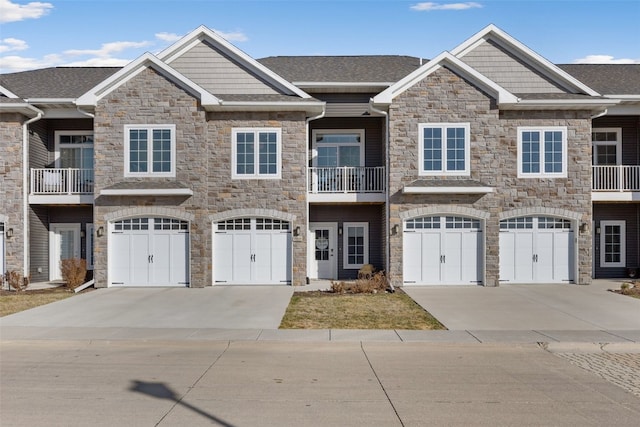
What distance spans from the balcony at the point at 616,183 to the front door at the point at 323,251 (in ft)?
33.6

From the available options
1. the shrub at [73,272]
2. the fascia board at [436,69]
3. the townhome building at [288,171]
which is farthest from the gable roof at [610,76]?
the shrub at [73,272]

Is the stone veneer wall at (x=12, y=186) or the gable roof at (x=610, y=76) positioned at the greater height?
the gable roof at (x=610, y=76)

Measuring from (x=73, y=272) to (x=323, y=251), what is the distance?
9.66 metres

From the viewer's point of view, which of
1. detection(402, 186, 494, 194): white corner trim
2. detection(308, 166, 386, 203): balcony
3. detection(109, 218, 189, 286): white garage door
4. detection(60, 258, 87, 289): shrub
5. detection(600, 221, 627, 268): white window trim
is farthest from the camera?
detection(600, 221, 627, 268): white window trim

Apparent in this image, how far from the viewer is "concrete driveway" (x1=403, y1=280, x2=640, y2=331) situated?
13.6 m

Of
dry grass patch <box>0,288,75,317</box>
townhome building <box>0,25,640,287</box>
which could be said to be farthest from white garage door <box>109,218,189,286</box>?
dry grass patch <box>0,288,75,317</box>

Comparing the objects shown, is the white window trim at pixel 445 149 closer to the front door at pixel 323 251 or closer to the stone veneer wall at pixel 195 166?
the stone veneer wall at pixel 195 166

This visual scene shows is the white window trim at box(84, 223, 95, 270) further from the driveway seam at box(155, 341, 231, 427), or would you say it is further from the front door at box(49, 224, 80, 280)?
the driveway seam at box(155, 341, 231, 427)

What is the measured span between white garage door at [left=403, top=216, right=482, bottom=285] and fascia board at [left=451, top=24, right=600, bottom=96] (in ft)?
20.7

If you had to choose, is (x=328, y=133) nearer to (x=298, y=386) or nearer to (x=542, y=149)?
(x=542, y=149)

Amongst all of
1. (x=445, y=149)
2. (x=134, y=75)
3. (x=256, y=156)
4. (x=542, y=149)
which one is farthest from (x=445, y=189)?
(x=134, y=75)

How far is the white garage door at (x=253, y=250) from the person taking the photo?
21922 millimetres

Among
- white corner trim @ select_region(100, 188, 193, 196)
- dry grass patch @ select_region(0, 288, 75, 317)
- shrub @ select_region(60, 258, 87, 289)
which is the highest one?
white corner trim @ select_region(100, 188, 193, 196)

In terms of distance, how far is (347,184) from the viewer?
77.5 ft
